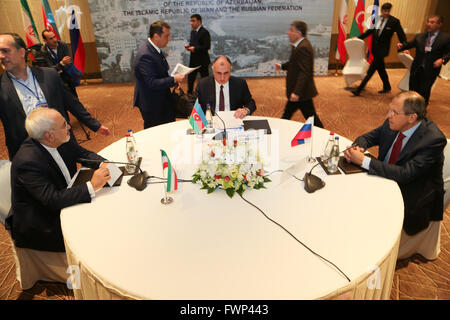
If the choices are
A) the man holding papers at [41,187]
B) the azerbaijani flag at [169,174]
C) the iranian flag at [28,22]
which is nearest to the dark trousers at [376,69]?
the azerbaijani flag at [169,174]

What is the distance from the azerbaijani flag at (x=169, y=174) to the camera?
71.2 inches

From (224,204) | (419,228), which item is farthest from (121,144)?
(419,228)

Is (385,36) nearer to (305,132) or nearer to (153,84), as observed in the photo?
(153,84)

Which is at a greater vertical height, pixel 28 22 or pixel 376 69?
pixel 28 22

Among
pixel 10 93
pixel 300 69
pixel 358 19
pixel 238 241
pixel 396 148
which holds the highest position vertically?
pixel 358 19

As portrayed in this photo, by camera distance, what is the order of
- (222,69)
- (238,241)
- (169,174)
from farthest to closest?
1. (222,69)
2. (169,174)
3. (238,241)

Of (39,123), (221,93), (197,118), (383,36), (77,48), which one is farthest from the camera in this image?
(77,48)

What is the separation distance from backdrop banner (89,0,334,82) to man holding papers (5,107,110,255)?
6.27 m

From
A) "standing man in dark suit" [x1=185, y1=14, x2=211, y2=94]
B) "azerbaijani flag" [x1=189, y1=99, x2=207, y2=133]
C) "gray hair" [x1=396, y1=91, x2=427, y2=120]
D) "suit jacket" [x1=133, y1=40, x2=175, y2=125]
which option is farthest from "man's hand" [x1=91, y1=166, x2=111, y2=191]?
"standing man in dark suit" [x1=185, y1=14, x2=211, y2=94]

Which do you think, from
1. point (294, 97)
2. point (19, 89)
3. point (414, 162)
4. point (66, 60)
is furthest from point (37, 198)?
point (66, 60)

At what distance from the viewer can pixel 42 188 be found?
1872 mm

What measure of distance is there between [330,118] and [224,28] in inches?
145

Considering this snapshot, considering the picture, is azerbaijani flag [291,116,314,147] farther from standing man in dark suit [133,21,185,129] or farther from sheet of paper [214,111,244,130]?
standing man in dark suit [133,21,185,129]
